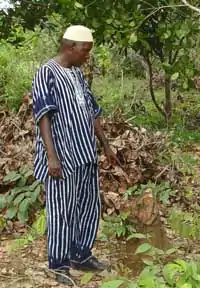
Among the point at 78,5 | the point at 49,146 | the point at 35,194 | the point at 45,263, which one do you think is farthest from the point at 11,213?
the point at 78,5

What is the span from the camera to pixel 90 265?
432 centimetres

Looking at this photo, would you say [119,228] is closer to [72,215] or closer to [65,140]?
[72,215]

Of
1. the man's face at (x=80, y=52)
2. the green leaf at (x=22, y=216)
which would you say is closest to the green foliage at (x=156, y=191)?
the green leaf at (x=22, y=216)

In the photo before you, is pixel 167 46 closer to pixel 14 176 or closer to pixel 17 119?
pixel 14 176

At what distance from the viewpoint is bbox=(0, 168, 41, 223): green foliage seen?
511 centimetres

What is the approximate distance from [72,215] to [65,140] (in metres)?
0.52

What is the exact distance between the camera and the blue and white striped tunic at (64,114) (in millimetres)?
3922

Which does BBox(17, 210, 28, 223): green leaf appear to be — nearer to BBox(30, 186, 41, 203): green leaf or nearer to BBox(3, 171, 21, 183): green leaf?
BBox(30, 186, 41, 203): green leaf

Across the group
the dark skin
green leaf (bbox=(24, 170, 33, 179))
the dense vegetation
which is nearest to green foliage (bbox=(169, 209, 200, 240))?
the dense vegetation

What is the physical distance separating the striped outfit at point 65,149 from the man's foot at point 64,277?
0.05 meters

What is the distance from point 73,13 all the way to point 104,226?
5.32ft

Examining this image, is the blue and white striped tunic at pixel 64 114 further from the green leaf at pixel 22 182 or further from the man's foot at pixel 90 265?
the green leaf at pixel 22 182

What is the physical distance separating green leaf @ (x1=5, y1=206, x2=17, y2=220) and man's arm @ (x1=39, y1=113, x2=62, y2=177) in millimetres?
1324

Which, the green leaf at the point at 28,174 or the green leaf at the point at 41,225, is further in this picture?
the green leaf at the point at 28,174
